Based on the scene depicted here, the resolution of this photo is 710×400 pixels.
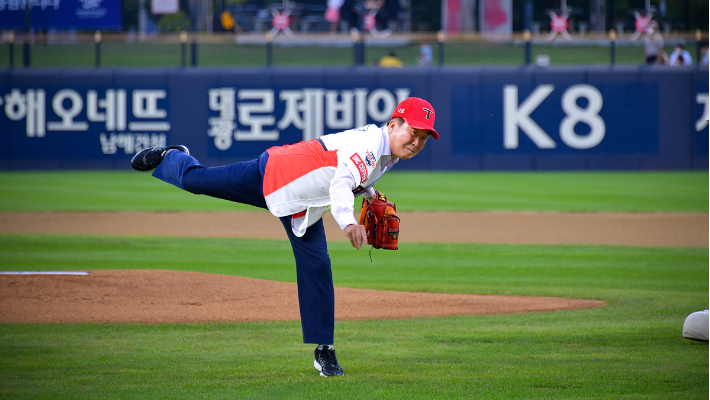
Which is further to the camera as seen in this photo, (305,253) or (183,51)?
(183,51)

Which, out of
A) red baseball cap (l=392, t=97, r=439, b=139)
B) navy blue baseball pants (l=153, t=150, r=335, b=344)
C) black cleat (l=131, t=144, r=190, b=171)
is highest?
red baseball cap (l=392, t=97, r=439, b=139)

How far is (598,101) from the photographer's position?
21.5 m

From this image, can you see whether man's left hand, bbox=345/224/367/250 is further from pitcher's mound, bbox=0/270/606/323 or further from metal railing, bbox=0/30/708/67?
metal railing, bbox=0/30/708/67

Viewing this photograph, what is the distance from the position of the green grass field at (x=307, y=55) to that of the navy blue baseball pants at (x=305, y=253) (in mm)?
18005

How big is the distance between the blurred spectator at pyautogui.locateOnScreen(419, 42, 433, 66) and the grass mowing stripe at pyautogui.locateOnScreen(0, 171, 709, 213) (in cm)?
322

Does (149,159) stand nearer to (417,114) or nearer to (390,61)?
(417,114)

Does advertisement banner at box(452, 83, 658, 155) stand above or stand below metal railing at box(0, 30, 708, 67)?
below

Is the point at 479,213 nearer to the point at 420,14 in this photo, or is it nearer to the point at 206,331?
the point at 206,331

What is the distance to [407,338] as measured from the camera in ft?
17.5

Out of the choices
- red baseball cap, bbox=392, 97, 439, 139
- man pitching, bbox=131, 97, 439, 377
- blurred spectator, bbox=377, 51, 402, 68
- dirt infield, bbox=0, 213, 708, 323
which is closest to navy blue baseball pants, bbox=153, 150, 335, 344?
man pitching, bbox=131, 97, 439, 377

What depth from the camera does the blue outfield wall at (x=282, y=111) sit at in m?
21.5

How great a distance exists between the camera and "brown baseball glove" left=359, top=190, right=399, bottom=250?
14.8 feet

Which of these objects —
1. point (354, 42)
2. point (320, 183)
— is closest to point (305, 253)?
point (320, 183)

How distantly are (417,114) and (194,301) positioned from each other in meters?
3.00
